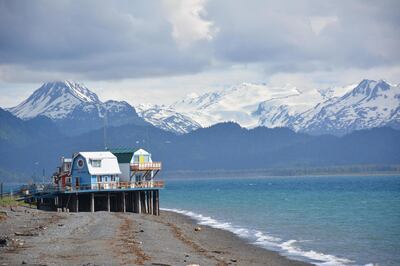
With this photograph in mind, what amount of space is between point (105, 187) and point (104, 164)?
4.49 m

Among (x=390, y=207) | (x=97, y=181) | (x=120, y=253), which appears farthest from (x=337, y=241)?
(x=390, y=207)

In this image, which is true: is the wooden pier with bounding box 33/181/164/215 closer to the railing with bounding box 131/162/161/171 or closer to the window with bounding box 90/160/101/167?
the railing with bounding box 131/162/161/171

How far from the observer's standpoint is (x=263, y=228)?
8850 cm

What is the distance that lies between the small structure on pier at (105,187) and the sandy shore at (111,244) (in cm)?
1527

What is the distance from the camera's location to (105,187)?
97875 millimetres

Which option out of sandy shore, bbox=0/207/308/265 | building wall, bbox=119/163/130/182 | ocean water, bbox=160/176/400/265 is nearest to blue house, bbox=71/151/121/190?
building wall, bbox=119/163/130/182

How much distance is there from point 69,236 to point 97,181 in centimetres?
4187

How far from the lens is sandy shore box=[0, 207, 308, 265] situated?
1793 inches

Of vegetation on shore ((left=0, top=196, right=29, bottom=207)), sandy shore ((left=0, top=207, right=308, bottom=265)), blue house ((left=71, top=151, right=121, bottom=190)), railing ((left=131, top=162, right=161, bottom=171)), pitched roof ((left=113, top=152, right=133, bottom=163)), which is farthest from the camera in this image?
pitched roof ((left=113, top=152, right=133, bottom=163))

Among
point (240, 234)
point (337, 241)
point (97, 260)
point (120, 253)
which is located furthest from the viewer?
point (240, 234)

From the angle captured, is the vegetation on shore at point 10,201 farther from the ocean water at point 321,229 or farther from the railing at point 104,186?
the ocean water at point 321,229

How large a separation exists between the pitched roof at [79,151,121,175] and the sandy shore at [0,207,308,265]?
17901 mm

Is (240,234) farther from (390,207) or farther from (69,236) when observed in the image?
(390,207)

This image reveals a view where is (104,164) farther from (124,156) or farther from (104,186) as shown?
(104,186)
